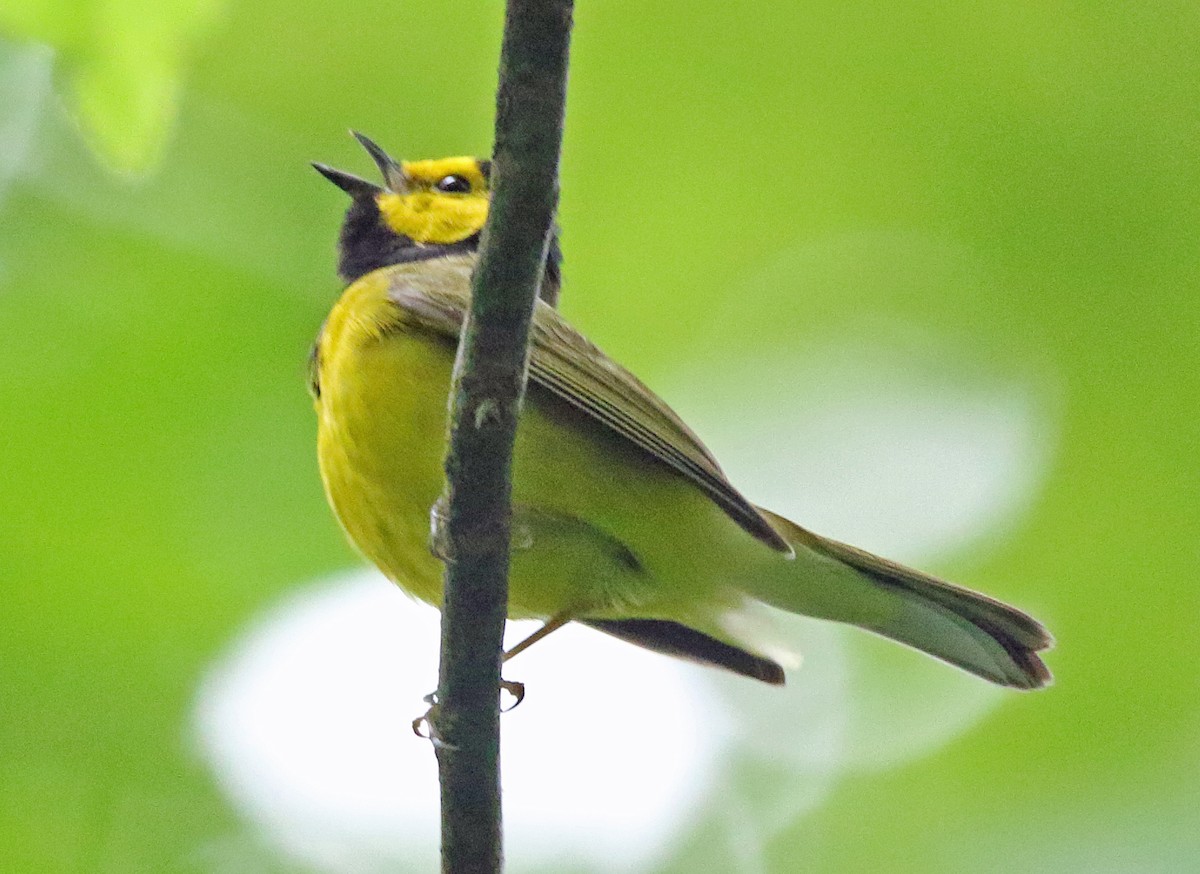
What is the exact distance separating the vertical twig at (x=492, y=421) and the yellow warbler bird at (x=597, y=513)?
2.85ft

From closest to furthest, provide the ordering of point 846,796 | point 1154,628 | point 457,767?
1. point 457,767
2. point 1154,628
3. point 846,796

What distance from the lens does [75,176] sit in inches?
176

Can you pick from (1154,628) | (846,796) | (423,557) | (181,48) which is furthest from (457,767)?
(846,796)

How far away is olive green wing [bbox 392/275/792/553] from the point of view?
365 cm

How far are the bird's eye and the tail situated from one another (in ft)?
6.07

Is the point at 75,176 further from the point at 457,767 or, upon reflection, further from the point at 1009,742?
the point at 1009,742

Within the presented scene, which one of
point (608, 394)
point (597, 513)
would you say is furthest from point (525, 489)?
point (608, 394)

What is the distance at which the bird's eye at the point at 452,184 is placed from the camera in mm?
5367

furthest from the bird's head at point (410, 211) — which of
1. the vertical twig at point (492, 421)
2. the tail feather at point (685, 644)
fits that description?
the vertical twig at point (492, 421)

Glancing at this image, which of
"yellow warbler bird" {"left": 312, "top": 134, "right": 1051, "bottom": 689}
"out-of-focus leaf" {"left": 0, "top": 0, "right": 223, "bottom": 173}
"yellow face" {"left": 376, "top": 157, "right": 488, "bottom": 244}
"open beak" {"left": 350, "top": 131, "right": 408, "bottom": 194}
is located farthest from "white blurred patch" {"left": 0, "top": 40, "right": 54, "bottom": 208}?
"out-of-focus leaf" {"left": 0, "top": 0, "right": 223, "bottom": 173}

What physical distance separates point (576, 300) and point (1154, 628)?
1.89 metres

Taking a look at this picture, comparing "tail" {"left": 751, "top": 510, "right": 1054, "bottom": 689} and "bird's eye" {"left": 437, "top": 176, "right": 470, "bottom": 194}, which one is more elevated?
"bird's eye" {"left": 437, "top": 176, "right": 470, "bottom": 194}

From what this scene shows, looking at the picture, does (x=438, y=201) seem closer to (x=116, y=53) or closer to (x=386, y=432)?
(x=386, y=432)

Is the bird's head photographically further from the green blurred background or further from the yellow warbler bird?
the yellow warbler bird
